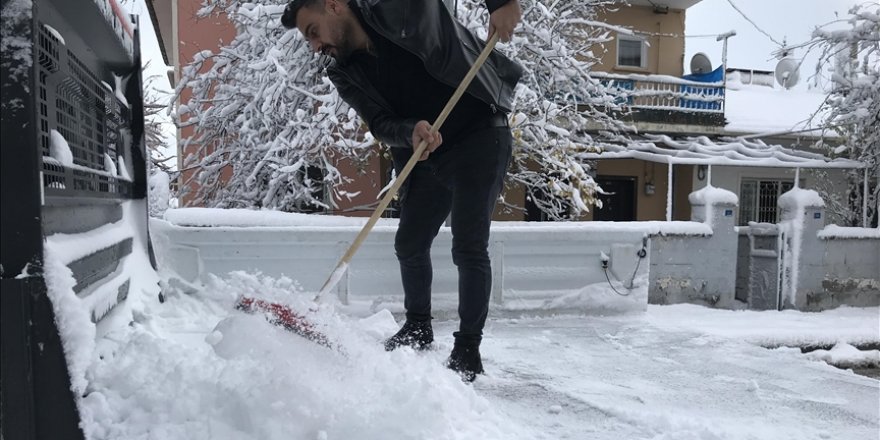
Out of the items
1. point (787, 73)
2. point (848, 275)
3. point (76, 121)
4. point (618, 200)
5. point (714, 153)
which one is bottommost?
point (848, 275)

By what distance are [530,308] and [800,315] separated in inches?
167

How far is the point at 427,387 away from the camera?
1.65 meters

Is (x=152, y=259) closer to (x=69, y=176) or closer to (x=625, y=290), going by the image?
(x=69, y=176)

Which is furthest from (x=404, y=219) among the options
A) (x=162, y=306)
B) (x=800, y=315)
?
(x=800, y=315)

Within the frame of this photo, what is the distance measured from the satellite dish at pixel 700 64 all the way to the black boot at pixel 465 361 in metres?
12.7

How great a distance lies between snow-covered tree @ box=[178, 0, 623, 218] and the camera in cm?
660

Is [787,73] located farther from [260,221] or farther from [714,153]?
[260,221]

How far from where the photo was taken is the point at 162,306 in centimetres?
245

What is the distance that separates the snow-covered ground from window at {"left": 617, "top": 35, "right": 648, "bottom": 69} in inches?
426

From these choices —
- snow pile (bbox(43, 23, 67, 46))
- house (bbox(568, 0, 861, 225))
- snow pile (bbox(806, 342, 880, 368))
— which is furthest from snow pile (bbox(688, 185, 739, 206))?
snow pile (bbox(43, 23, 67, 46))

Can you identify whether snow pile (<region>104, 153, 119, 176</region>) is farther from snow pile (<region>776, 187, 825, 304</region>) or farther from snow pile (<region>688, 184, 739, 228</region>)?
snow pile (<region>776, 187, 825, 304</region>)

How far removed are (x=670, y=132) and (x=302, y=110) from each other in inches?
307

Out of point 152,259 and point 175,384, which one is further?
point 152,259

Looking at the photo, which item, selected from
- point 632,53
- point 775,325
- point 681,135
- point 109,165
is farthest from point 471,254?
point 632,53
